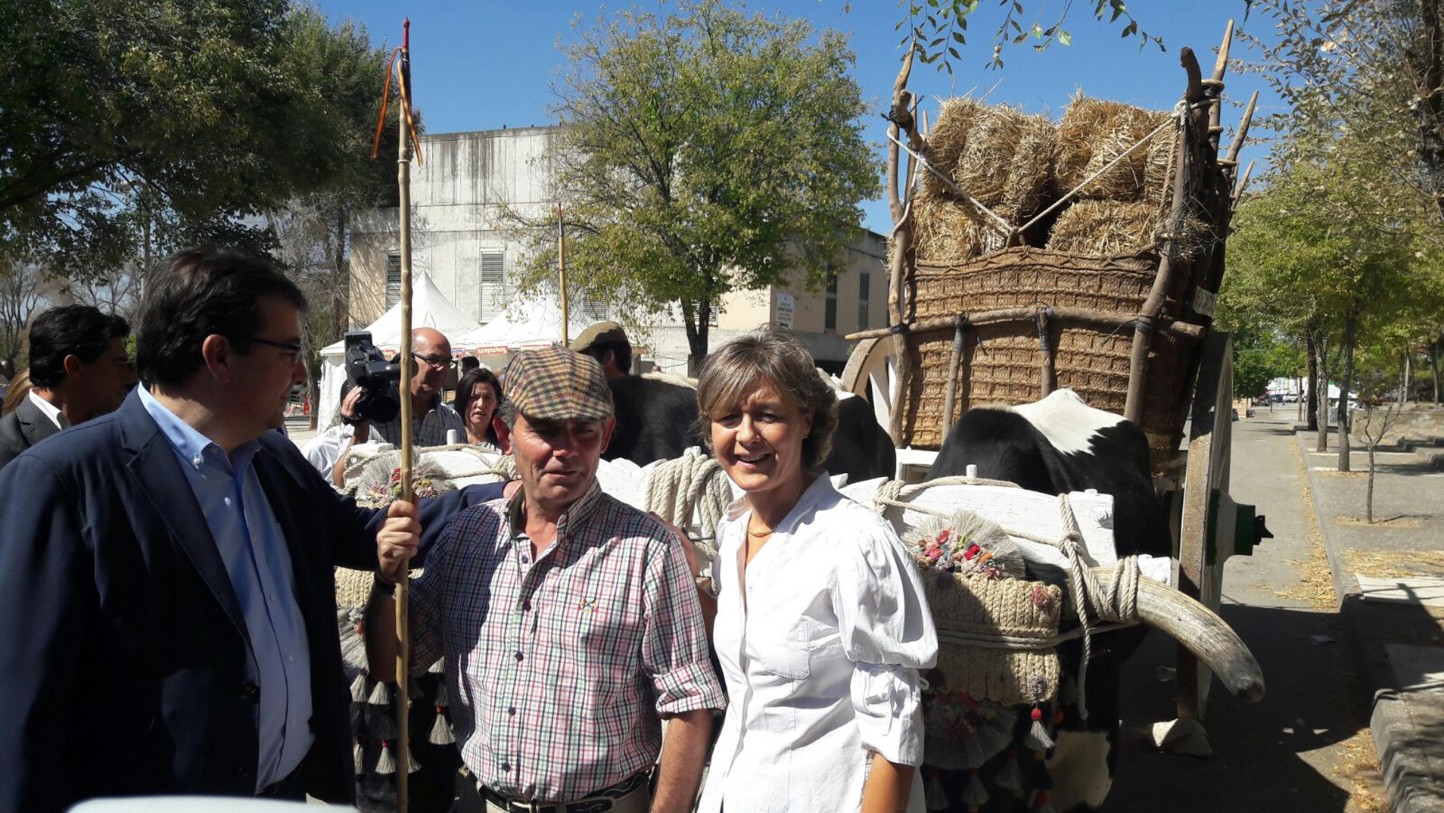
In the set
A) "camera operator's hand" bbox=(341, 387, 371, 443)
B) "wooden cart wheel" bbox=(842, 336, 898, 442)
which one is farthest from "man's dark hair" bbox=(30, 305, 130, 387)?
"wooden cart wheel" bbox=(842, 336, 898, 442)

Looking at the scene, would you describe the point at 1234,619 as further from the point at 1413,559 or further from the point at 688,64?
the point at 688,64

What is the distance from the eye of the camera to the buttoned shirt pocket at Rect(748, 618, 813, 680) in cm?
191

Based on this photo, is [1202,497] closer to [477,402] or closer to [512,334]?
[477,402]

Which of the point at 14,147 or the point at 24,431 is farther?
the point at 14,147

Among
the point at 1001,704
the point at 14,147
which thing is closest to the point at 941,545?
the point at 1001,704

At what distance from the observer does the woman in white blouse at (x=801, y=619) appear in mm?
1839

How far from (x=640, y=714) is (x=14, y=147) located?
39.8 ft

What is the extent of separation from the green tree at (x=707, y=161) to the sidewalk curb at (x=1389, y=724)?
14043 millimetres

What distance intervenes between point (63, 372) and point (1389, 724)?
5.75 meters

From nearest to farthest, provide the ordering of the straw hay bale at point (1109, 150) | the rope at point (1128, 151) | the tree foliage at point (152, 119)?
the rope at point (1128, 151), the straw hay bale at point (1109, 150), the tree foliage at point (152, 119)

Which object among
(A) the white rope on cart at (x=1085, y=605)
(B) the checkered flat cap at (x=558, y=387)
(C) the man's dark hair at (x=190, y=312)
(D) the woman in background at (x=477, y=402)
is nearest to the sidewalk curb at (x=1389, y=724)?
(A) the white rope on cart at (x=1085, y=605)

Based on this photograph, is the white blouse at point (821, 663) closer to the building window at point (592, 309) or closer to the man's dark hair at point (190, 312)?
the man's dark hair at point (190, 312)

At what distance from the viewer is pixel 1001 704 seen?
2541 millimetres

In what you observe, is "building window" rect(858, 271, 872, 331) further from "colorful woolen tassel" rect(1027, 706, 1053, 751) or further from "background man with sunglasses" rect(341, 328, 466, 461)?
"colorful woolen tassel" rect(1027, 706, 1053, 751)
